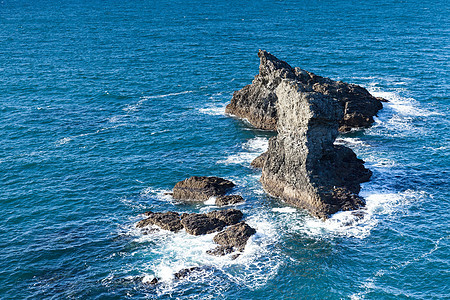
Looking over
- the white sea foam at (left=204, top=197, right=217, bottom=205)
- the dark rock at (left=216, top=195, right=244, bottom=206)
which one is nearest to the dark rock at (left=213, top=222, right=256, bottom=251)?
the dark rock at (left=216, top=195, right=244, bottom=206)

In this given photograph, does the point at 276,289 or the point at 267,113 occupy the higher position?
the point at 267,113

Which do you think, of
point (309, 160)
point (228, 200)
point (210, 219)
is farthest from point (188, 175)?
point (309, 160)

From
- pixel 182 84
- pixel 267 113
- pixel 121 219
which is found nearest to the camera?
pixel 121 219

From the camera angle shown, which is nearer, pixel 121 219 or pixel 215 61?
pixel 121 219

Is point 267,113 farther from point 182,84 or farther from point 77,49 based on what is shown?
point 77,49

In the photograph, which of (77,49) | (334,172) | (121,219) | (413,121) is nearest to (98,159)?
(121,219)

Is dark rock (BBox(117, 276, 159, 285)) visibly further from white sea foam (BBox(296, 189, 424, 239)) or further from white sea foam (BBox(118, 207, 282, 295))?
white sea foam (BBox(296, 189, 424, 239))
